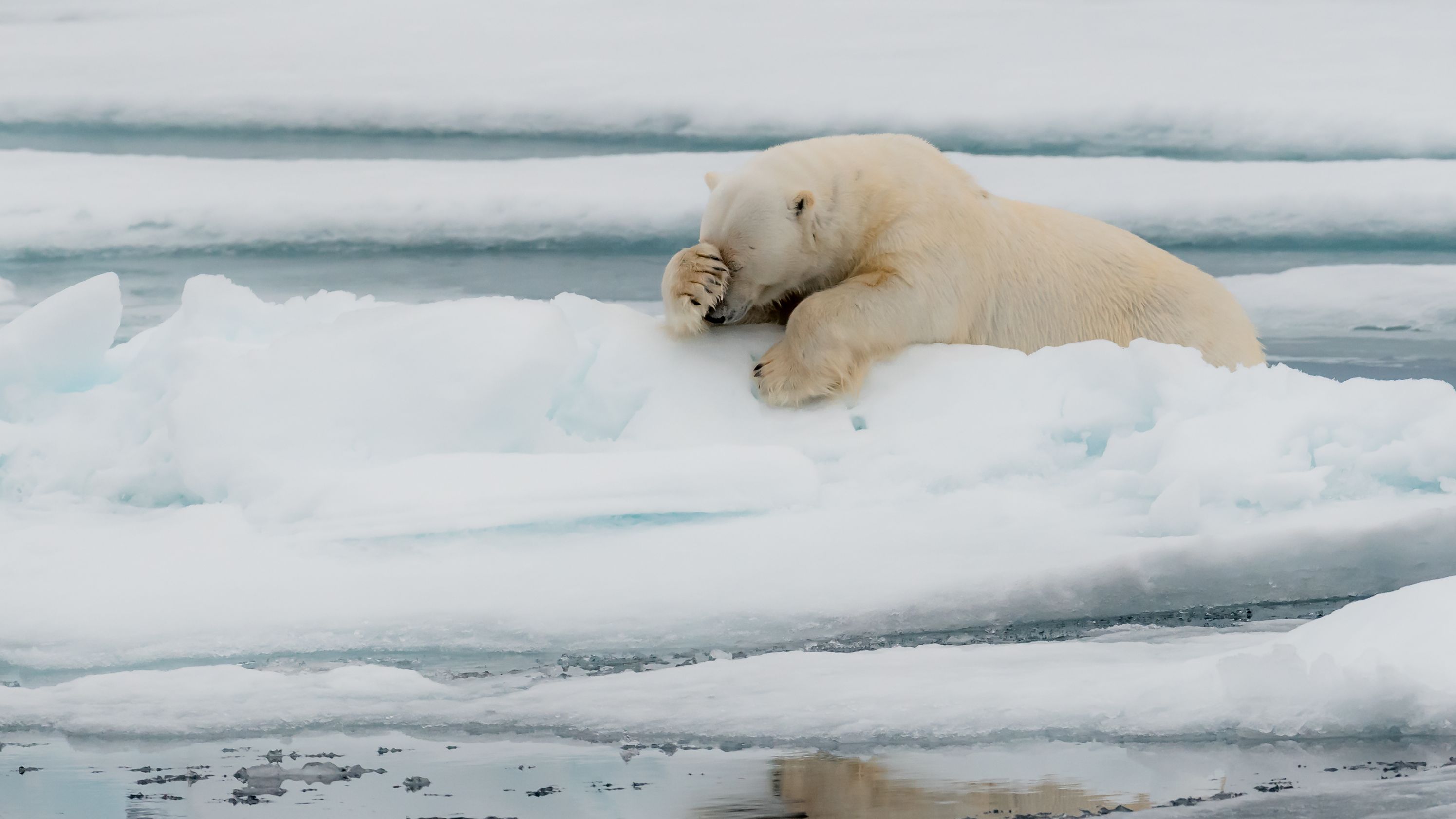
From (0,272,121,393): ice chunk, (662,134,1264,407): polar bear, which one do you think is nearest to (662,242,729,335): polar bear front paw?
(662,134,1264,407): polar bear

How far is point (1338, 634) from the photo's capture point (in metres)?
2.64

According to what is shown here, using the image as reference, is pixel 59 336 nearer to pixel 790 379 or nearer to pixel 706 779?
pixel 790 379

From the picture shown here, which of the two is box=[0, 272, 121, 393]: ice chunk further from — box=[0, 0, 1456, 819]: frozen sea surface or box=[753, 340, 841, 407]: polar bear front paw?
box=[753, 340, 841, 407]: polar bear front paw

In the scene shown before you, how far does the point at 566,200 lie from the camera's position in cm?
821

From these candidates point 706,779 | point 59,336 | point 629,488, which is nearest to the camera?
point 706,779

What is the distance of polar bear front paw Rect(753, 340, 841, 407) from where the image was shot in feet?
12.5

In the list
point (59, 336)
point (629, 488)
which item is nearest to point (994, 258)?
point (629, 488)

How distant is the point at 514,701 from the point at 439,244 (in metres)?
5.93

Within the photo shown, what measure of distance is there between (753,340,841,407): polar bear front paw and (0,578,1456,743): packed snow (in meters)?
1.12

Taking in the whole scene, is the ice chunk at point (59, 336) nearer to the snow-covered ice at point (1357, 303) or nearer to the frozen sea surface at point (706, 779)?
the frozen sea surface at point (706, 779)

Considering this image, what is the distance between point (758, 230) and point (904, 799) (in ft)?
6.64

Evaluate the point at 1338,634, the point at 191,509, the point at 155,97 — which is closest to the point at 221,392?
the point at 191,509

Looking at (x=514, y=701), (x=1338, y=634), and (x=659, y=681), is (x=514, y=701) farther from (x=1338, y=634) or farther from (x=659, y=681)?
(x=1338, y=634)

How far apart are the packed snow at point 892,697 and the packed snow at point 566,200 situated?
549 centimetres
